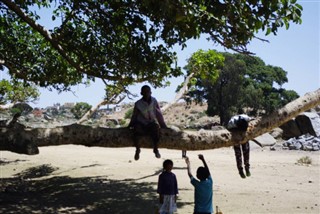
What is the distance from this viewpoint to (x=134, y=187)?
40.9ft

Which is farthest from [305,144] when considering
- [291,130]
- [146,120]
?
[146,120]

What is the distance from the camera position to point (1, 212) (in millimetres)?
8656

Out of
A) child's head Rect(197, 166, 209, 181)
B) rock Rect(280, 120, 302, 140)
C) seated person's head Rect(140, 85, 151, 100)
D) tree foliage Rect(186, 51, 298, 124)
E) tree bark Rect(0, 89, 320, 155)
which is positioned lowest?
child's head Rect(197, 166, 209, 181)

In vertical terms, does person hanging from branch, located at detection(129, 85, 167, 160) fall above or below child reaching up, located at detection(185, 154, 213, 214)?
above

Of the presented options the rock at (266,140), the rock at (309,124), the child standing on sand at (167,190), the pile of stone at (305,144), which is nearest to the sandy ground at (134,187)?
the child standing on sand at (167,190)

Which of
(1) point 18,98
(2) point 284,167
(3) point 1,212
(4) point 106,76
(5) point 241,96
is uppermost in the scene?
(5) point 241,96

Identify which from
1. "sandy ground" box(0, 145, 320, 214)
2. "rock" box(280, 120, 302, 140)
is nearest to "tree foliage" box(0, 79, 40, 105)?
"sandy ground" box(0, 145, 320, 214)

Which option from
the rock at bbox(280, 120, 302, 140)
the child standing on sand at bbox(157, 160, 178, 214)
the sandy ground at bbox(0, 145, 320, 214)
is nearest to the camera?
the child standing on sand at bbox(157, 160, 178, 214)

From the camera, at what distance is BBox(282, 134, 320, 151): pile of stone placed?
24092 mm

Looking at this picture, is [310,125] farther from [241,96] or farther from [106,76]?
[106,76]

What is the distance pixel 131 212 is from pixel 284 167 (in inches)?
418

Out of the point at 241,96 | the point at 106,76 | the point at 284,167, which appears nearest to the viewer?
the point at 106,76

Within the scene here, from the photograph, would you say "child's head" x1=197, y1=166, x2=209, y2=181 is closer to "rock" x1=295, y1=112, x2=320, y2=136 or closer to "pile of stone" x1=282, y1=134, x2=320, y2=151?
"pile of stone" x1=282, y1=134, x2=320, y2=151

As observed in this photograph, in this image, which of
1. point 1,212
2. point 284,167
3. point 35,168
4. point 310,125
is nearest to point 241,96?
point 310,125
